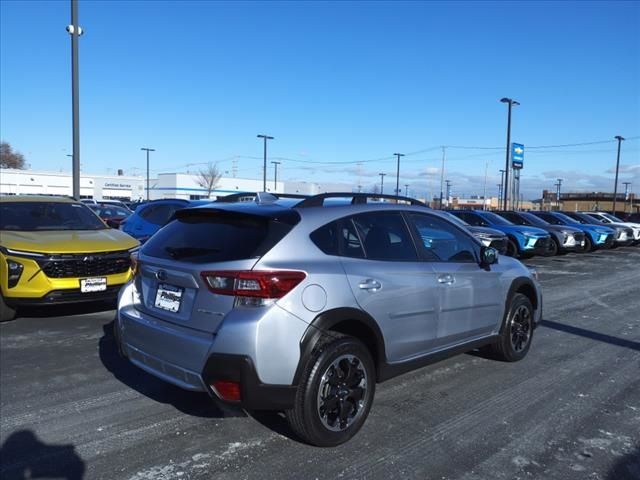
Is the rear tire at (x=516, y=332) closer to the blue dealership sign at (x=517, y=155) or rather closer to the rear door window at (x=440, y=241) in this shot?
the rear door window at (x=440, y=241)

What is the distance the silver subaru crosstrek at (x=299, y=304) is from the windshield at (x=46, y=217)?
15.0ft

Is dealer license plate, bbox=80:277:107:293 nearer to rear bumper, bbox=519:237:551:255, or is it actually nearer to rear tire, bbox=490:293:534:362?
rear tire, bbox=490:293:534:362

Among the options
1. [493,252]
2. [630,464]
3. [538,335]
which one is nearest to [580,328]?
[538,335]

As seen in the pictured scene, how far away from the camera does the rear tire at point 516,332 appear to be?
16.9ft

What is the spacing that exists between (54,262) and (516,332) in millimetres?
5537

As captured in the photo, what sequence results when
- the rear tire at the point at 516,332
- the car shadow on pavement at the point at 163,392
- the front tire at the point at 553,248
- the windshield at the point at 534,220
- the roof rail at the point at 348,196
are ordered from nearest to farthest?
the roof rail at the point at 348,196 < the car shadow on pavement at the point at 163,392 < the rear tire at the point at 516,332 < the front tire at the point at 553,248 < the windshield at the point at 534,220

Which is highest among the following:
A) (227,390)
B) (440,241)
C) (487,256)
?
(440,241)

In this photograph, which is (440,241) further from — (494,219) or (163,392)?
(494,219)

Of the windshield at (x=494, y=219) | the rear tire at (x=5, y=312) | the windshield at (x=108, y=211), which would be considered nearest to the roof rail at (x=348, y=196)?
the rear tire at (x=5, y=312)

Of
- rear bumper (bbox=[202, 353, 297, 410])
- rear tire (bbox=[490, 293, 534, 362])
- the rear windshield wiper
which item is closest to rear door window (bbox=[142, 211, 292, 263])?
the rear windshield wiper

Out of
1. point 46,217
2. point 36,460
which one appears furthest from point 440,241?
point 46,217

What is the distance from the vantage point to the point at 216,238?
3.57 m

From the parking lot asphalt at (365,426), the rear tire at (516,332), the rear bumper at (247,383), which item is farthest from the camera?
the rear tire at (516,332)

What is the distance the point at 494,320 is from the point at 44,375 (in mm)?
4294
